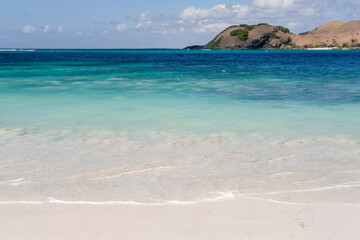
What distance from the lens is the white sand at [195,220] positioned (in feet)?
14.6

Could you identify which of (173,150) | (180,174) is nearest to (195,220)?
(180,174)

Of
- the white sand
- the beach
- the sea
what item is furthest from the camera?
the sea

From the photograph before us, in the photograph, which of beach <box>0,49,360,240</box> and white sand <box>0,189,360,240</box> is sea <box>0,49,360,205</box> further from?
white sand <box>0,189,360,240</box>

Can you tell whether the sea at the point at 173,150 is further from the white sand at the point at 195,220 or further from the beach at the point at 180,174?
the white sand at the point at 195,220

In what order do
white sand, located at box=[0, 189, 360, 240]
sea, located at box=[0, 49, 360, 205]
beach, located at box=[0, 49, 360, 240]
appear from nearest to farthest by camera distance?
white sand, located at box=[0, 189, 360, 240] → beach, located at box=[0, 49, 360, 240] → sea, located at box=[0, 49, 360, 205]

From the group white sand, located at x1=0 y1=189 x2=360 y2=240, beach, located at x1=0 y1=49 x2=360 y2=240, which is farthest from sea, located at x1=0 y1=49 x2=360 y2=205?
white sand, located at x1=0 y1=189 x2=360 y2=240

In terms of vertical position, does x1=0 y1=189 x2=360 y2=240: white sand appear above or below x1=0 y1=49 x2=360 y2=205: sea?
below

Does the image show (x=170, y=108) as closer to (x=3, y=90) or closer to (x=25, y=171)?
(x=25, y=171)

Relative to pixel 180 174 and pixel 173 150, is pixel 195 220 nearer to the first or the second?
pixel 180 174

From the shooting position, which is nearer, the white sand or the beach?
the white sand

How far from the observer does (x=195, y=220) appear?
4.82 m

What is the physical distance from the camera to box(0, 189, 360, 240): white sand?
175 inches

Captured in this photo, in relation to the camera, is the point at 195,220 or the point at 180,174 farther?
the point at 180,174

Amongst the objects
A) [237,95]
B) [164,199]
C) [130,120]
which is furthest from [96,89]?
[164,199]
